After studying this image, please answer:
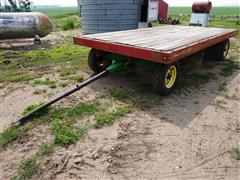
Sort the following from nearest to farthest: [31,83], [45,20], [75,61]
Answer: [31,83] < [75,61] < [45,20]

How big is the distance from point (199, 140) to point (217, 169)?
1.79 ft

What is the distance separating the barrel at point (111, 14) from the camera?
9523 millimetres

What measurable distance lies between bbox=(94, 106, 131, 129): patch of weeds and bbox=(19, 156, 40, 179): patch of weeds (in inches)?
38.0

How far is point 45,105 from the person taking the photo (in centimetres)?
349

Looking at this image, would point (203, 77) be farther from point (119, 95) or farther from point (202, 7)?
point (202, 7)

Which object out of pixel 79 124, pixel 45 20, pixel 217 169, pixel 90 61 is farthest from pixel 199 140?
pixel 45 20

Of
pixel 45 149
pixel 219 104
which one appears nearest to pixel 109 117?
pixel 45 149

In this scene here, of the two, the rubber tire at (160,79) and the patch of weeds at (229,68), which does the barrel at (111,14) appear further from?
the rubber tire at (160,79)

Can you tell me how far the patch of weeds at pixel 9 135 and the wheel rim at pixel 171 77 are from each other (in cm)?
262

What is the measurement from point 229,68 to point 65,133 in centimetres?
494

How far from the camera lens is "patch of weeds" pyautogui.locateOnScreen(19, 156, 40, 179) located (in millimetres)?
2466

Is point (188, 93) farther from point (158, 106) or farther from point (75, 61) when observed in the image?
point (75, 61)

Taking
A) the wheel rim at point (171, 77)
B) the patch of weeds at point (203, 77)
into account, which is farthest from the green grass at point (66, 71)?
the patch of weeds at point (203, 77)

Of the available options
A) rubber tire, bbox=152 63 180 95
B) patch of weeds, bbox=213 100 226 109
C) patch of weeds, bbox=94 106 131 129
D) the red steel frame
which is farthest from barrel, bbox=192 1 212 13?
patch of weeds, bbox=94 106 131 129
